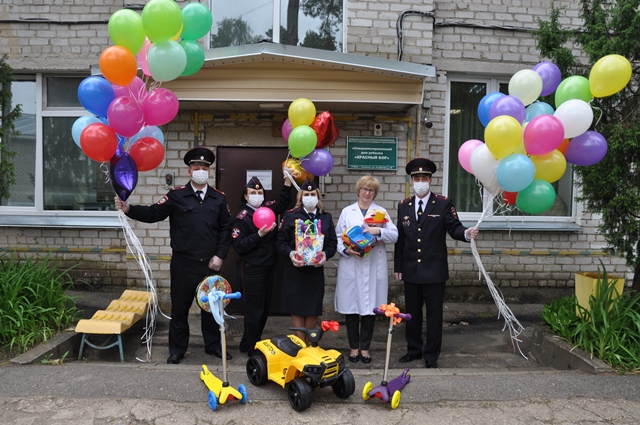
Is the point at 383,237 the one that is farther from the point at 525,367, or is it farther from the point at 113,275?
the point at 113,275

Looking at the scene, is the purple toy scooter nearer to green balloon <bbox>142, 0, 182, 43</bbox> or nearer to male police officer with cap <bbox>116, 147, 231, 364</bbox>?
male police officer with cap <bbox>116, 147, 231, 364</bbox>

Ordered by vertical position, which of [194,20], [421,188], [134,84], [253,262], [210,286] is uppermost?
[194,20]

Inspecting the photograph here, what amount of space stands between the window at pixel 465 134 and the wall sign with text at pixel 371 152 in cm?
107

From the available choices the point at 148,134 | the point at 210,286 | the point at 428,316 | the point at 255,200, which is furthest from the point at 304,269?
the point at 148,134

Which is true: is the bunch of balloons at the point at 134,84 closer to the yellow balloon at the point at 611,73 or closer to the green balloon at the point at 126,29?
the green balloon at the point at 126,29

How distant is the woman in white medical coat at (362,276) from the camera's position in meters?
4.35

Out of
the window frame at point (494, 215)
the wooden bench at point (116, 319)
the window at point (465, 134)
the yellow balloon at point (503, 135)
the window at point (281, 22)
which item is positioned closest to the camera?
the yellow balloon at point (503, 135)

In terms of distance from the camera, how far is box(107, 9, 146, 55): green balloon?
3590mm

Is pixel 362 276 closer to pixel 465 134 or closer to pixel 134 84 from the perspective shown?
pixel 134 84

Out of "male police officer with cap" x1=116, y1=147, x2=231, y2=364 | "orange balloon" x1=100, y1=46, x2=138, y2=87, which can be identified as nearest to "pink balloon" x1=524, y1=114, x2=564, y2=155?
"male police officer with cap" x1=116, y1=147, x2=231, y2=364

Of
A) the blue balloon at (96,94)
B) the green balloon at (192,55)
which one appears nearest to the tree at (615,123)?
the green balloon at (192,55)

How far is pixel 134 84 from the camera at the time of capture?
12.9 feet

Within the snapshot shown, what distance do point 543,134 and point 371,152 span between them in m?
2.63

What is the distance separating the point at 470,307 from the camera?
6.32 metres
